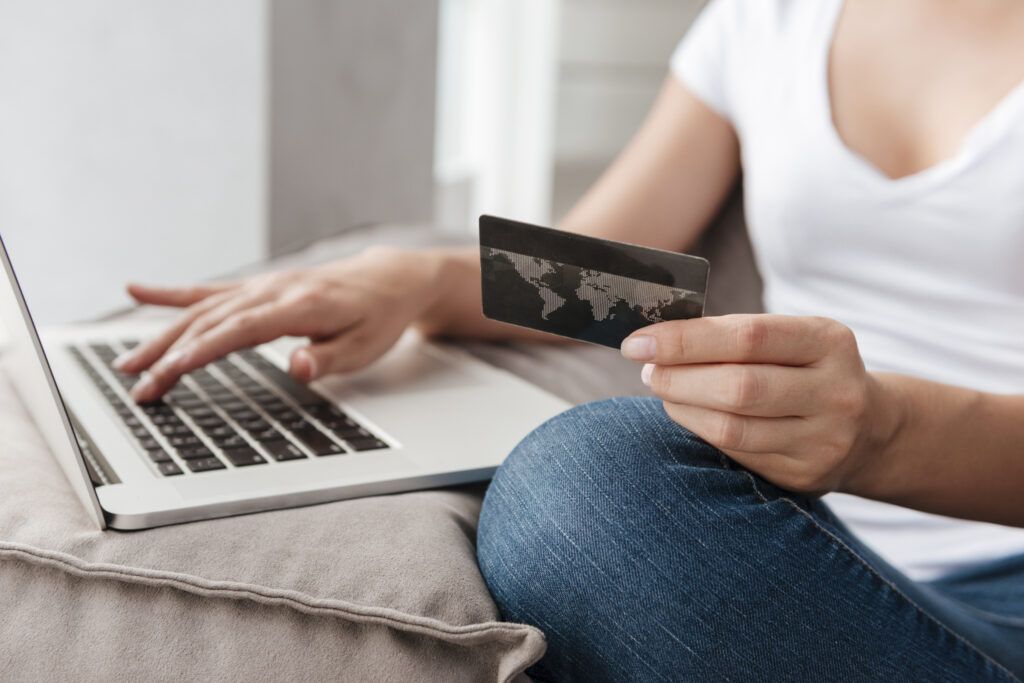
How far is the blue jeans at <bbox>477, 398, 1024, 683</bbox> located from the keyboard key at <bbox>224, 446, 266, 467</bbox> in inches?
6.7

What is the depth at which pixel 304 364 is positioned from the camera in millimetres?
769

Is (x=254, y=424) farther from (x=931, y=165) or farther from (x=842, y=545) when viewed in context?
(x=931, y=165)

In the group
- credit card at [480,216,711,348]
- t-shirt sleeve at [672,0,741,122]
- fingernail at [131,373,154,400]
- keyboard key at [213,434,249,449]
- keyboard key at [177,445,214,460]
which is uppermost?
t-shirt sleeve at [672,0,741,122]

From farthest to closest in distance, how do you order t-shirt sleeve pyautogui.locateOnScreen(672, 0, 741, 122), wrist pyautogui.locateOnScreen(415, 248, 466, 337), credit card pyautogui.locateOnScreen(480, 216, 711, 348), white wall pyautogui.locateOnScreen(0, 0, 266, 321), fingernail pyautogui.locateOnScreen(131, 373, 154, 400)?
white wall pyautogui.locateOnScreen(0, 0, 266, 321)
t-shirt sleeve pyautogui.locateOnScreen(672, 0, 741, 122)
wrist pyautogui.locateOnScreen(415, 248, 466, 337)
fingernail pyautogui.locateOnScreen(131, 373, 154, 400)
credit card pyautogui.locateOnScreen(480, 216, 711, 348)

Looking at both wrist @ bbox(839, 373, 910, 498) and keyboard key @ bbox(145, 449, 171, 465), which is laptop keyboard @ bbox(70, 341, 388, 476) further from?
wrist @ bbox(839, 373, 910, 498)

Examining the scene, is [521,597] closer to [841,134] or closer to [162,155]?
[841,134]

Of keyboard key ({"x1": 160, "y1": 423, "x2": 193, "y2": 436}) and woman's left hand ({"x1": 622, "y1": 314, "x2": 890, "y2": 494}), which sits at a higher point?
woman's left hand ({"x1": 622, "y1": 314, "x2": 890, "y2": 494})

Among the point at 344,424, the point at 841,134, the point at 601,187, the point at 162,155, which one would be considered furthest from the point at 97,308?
the point at 841,134

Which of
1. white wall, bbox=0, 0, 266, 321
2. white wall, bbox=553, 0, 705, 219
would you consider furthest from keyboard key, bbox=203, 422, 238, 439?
white wall, bbox=553, 0, 705, 219

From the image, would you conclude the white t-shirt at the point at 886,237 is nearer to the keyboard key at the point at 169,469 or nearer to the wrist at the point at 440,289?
the wrist at the point at 440,289

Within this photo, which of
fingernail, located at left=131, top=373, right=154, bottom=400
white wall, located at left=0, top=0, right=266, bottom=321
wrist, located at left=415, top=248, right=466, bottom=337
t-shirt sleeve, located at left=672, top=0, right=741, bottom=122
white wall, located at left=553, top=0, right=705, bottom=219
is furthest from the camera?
white wall, located at left=553, top=0, right=705, bottom=219

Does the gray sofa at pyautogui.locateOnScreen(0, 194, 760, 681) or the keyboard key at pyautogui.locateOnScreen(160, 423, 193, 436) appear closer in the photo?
the gray sofa at pyautogui.locateOnScreen(0, 194, 760, 681)

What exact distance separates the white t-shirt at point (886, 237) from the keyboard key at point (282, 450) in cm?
43

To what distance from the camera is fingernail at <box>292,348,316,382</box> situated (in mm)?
769
